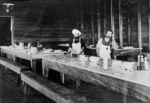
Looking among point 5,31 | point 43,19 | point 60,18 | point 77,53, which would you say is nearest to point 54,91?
point 77,53

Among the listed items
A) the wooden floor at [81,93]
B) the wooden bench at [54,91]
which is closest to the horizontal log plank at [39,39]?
the wooden floor at [81,93]

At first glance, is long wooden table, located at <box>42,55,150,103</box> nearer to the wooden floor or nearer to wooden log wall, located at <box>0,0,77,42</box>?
the wooden floor

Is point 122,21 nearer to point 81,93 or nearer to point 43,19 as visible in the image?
point 81,93

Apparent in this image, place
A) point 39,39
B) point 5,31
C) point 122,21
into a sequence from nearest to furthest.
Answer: point 122,21, point 39,39, point 5,31

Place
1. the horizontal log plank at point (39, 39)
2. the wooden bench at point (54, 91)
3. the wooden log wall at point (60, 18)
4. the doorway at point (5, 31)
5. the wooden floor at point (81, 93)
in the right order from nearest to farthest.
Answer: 1. the wooden bench at point (54, 91)
2. the wooden floor at point (81, 93)
3. the wooden log wall at point (60, 18)
4. the horizontal log plank at point (39, 39)
5. the doorway at point (5, 31)

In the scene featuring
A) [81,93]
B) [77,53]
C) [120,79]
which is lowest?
[81,93]

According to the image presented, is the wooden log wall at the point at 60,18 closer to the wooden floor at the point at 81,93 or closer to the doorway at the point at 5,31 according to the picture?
the doorway at the point at 5,31

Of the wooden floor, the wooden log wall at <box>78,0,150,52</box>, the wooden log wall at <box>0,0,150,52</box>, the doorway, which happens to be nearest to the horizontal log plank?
the wooden log wall at <box>0,0,150,52</box>

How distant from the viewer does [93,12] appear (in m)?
14.3

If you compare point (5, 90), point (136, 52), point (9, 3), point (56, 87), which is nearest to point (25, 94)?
point (5, 90)

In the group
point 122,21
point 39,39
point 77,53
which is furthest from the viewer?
point 39,39

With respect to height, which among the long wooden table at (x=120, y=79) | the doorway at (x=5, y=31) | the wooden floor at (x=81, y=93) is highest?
the doorway at (x=5, y=31)

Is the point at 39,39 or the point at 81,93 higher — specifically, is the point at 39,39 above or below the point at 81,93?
above

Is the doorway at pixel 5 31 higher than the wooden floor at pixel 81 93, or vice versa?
the doorway at pixel 5 31
